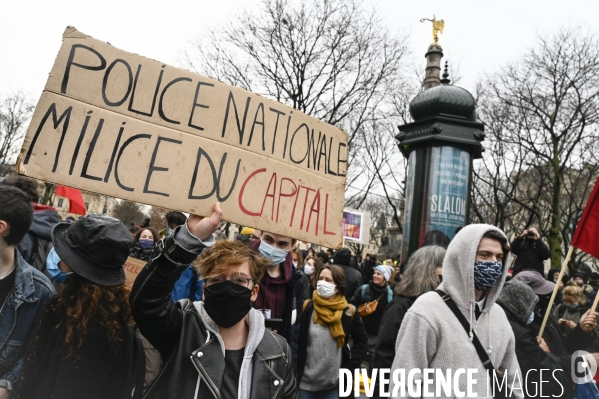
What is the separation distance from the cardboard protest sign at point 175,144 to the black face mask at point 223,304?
14.5 inches

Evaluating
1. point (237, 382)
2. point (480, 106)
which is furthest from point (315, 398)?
point (480, 106)

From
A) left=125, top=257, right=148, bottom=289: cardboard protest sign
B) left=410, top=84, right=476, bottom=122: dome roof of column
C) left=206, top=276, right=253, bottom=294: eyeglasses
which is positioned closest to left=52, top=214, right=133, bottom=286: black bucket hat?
left=206, top=276, right=253, bottom=294: eyeglasses

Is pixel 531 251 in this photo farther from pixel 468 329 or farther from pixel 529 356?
pixel 468 329

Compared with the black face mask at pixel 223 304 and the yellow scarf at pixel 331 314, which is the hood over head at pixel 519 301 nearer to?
the yellow scarf at pixel 331 314

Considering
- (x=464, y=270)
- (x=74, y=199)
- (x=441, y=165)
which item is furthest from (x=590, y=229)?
(x=441, y=165)

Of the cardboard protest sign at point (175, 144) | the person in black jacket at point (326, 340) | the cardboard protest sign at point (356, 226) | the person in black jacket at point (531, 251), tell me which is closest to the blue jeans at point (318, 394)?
the person in black jacket at point (326, 340)

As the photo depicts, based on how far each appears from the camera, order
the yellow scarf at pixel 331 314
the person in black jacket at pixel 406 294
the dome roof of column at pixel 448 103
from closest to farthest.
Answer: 1. the person in black jacket at pixel 406 294
2. the yellow scarf at pixel 331 314
3. the dome roof of column at pixel 448 103

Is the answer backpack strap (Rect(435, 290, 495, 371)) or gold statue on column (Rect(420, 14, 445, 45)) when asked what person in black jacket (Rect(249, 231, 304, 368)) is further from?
gold statue on column (Rect(420, 14, 445, 45))

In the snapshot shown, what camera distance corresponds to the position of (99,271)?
6.73 feet

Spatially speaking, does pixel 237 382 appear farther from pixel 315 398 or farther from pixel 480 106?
pixel 480 106

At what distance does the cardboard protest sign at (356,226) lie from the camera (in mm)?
14597

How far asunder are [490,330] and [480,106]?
60.4 ft

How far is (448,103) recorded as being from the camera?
11.6m

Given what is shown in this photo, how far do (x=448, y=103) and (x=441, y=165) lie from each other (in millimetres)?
1579
